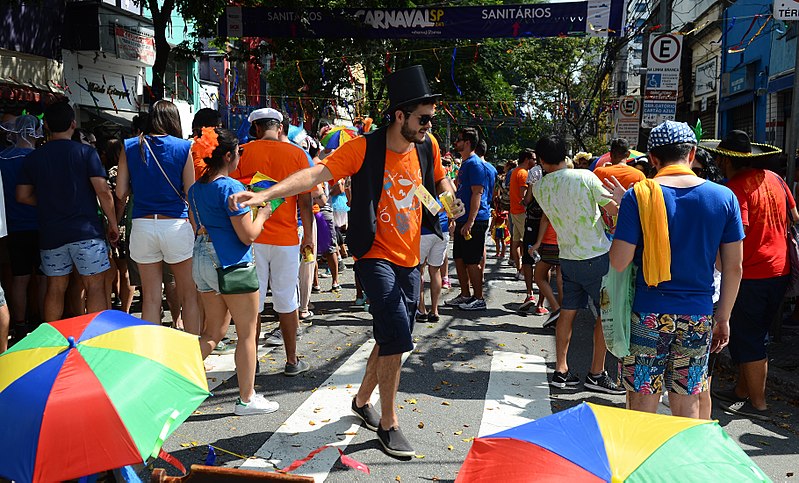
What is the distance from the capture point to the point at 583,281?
588cm

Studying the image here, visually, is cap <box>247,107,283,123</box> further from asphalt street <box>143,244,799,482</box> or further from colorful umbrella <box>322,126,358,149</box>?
colorful umbrella <box>322,126,358,149</box>

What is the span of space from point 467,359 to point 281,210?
7.63ft

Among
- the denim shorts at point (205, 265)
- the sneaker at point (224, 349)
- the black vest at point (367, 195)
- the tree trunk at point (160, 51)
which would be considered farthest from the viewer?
the tree trunk at point (160, 51)

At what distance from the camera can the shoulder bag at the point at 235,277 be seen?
15.5 ft

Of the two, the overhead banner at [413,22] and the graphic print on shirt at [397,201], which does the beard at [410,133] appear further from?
the overhead banner at [413,22]

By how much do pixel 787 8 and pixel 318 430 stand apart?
6704 mm

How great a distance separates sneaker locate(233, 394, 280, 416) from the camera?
5.04 m

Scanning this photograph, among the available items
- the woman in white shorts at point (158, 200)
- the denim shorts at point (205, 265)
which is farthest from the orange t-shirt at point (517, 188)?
the denim shorts at point (205, 265)

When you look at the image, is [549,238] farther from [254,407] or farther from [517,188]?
[254,407]

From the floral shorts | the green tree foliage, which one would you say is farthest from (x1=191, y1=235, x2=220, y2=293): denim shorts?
the green tree foliage

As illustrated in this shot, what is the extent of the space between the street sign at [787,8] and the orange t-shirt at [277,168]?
5452 millimetres

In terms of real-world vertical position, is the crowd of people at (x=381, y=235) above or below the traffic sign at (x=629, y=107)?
below

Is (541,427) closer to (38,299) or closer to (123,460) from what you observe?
(123,460)

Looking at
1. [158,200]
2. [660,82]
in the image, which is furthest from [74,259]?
[660,82]
